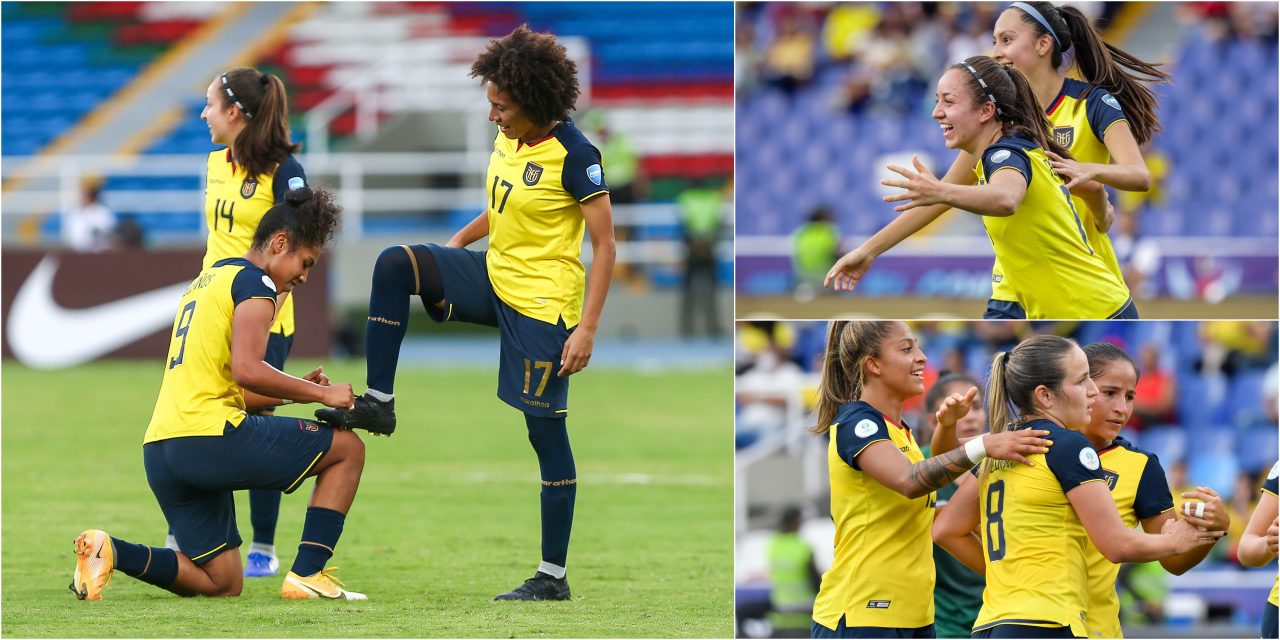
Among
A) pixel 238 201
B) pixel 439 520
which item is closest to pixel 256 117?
pixel 238 201

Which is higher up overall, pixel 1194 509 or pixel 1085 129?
pixel 1085 129

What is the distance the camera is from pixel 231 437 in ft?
18.1

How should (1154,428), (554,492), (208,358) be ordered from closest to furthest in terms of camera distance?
(208,358), (554,492), (1154,428)

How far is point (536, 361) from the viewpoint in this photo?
569cm

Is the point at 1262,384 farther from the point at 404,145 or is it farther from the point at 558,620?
the point at 404,145

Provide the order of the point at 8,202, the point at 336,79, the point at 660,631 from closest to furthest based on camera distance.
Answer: the point at 660,631, the point at 8,202, the point at 336,79

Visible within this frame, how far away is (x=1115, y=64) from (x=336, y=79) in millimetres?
21650

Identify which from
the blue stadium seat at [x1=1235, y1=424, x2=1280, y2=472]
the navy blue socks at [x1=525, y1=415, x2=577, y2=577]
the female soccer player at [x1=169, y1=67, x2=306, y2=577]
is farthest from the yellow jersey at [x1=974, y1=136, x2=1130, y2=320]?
the blue stadium seat at [x1=1235, y1=424, x2=1280, y2=472]

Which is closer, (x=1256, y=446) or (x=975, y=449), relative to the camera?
(x=975, y=449)

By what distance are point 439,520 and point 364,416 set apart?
8.18 ft

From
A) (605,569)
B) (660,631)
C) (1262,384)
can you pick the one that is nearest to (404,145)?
(1262,384)

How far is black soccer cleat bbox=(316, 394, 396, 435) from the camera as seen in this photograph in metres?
5.68

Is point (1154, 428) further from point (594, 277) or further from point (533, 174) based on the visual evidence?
point (533, 174)

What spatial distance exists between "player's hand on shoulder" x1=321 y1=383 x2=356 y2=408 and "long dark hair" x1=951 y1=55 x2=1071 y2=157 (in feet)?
8.36
